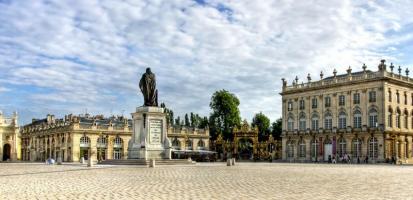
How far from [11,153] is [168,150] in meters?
74.6

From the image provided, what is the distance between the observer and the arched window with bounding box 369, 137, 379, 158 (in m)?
69.4

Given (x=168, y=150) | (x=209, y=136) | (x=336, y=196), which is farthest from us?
(x=209, y=136)

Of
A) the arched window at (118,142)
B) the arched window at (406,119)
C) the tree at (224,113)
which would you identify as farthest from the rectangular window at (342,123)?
the arched window at (118,142)

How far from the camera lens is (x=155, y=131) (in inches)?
1460

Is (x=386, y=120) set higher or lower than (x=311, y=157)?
higher

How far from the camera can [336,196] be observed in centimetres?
1355

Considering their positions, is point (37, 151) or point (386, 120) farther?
point (37, 151)

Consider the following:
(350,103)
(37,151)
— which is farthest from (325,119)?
(37,151)

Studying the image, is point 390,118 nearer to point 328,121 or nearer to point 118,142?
point 328,121

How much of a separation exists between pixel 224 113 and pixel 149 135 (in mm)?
62558

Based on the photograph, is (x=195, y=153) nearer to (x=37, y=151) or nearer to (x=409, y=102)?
(x=409, y=102)

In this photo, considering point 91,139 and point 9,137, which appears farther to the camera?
point 9,137

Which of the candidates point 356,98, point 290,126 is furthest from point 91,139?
point 356,98

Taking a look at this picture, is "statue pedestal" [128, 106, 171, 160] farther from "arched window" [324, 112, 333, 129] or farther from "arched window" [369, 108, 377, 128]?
"arched window" [324, 112, 333, 129]
